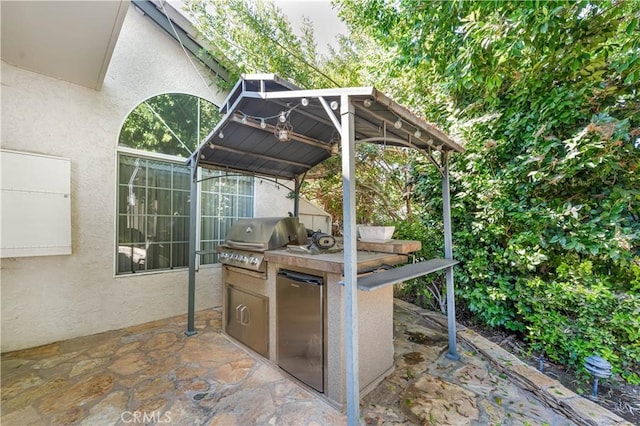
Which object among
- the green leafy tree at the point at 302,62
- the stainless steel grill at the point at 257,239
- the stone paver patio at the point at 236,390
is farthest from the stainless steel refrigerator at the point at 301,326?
the green leafy tree at the point at 302,62

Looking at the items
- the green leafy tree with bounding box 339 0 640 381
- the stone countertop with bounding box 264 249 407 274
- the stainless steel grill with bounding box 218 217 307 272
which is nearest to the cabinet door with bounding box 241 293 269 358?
the stainless steel grill with bounding box 218 217 307 272

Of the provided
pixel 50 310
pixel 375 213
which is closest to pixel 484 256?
pixel 375 213

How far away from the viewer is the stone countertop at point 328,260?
7.14ft

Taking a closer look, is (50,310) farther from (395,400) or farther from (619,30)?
(619,30)

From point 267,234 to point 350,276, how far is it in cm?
149

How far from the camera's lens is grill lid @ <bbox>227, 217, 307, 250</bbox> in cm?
312

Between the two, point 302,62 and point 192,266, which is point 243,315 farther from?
point 302,62

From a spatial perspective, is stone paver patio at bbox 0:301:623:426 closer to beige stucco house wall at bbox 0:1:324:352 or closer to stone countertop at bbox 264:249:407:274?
beige stucco house wall at bbox 0:1:324:352

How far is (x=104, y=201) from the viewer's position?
12.9ft

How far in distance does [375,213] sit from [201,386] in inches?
202

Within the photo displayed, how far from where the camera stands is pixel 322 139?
150 inches

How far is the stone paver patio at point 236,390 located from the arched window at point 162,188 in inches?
59.2

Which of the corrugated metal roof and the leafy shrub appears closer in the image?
the corrugated metal roof

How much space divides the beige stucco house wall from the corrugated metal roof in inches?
63.4
